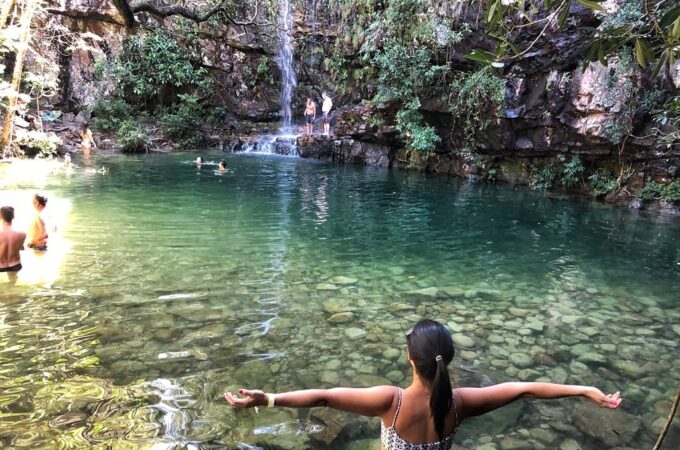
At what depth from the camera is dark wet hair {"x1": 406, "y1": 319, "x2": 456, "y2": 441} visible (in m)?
2.35

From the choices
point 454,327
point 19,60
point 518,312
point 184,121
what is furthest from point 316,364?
point 184,121

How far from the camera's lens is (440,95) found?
19500 mm

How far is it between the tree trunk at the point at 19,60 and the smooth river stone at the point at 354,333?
1280cm

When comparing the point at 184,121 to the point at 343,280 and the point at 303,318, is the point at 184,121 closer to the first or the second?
the point at 343,280

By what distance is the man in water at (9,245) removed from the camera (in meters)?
6.45

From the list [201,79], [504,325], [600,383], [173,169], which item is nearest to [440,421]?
[600,383]

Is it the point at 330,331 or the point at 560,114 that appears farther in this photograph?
the point at 560,114

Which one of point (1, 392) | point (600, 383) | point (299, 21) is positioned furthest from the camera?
point (299, 21)

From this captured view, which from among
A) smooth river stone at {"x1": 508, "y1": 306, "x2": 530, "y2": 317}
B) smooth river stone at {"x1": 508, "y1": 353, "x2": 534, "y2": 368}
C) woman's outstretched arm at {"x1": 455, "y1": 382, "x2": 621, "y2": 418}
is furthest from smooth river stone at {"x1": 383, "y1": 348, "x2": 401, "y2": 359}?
woman's outstretched arm at {"x1": 455, "y1": 382, "x2": 621, "y2": 418}

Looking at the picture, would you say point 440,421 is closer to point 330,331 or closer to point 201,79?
point 330,331

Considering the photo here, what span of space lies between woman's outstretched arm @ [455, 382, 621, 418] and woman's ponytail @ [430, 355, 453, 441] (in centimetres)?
24

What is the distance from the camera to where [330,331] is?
18.4 feet

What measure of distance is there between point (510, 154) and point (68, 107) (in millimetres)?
23628

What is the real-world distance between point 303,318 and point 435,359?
3676 mm
